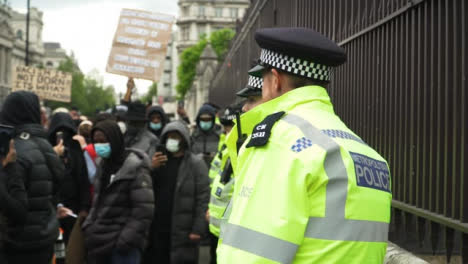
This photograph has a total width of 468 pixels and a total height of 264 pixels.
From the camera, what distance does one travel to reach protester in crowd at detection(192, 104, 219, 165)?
10.5 m

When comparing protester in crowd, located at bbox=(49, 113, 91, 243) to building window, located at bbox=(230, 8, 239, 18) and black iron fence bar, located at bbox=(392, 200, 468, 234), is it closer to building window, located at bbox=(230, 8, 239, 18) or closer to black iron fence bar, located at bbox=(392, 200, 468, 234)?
black iron fence bar, located at bbox=(392, 200, 468, 234)

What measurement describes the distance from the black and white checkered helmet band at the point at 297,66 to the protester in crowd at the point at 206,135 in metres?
7.97

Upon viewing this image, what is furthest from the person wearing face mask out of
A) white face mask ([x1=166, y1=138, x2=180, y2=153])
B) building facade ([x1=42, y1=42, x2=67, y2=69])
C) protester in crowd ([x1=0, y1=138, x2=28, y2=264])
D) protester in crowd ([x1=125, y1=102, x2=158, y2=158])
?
building facade ([x1=42, y1=42, x2=67, y2=69])

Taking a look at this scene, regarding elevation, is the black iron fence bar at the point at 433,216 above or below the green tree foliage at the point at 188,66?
below

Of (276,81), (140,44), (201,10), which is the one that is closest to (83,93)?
(201,10)

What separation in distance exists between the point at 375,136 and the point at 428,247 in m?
0.85

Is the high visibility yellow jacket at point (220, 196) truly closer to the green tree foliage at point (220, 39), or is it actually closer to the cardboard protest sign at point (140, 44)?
the cardboard protest sign at point (140, 44)

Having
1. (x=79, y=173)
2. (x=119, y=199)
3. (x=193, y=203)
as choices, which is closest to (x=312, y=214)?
(x=119, y=199)

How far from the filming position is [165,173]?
24.2ft

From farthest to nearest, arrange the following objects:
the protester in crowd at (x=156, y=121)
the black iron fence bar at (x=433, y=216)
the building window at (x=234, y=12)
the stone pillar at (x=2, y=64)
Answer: the building window at (x=234, y=12) → the stone pillar at (x=2, y=64) → the protester in crowd at (x=156, y=121) → the black iron fence bar at (x=433, y=216)

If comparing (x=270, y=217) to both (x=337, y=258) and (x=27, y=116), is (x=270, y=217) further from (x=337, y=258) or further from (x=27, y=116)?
(x=27, y=116)

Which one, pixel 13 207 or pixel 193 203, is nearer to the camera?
pixel 13 207

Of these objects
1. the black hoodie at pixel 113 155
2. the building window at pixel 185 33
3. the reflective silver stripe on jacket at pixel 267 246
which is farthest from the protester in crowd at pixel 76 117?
the building window at pixel 185 33

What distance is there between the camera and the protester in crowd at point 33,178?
5.07 m
